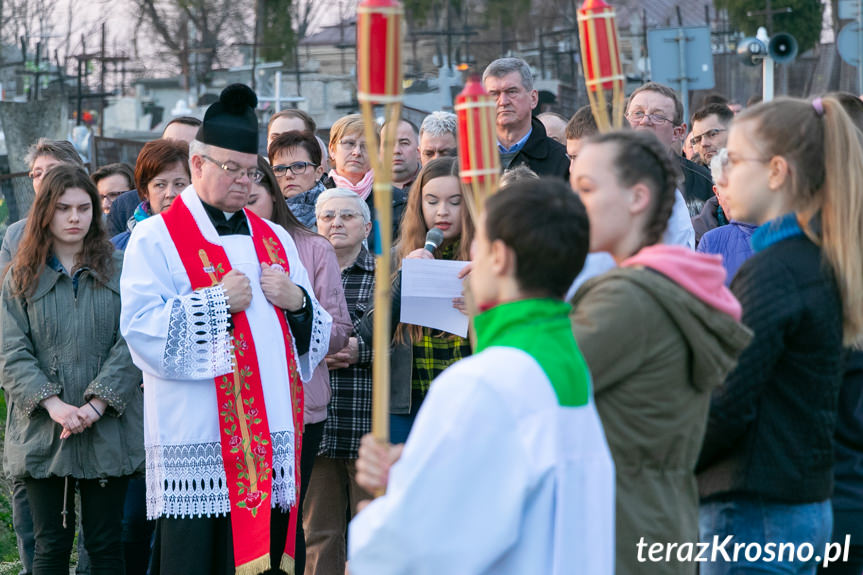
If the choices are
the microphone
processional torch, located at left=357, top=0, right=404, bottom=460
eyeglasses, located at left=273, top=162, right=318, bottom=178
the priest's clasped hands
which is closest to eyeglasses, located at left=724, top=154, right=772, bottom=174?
processional torch, located at left=357, top=0, right=404, bottom=460

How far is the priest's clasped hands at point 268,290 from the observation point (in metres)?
4.41

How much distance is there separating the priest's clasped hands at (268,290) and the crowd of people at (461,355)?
0.01m

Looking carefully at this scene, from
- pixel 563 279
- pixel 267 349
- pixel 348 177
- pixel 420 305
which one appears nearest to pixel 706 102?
pixel 348 177

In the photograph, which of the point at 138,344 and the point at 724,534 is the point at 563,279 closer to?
the point at 724,534

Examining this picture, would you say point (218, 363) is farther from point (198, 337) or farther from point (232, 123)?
point (232, 123)

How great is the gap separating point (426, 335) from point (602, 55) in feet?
7.03

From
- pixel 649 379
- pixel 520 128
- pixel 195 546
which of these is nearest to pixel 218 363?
pixel 195 546

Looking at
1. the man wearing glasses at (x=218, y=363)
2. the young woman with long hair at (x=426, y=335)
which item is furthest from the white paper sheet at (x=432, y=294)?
the man wearing glasses at (x=218, y=363)

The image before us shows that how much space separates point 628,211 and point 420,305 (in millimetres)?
1981

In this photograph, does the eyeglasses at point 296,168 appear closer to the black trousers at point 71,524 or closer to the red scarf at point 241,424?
the red scarf at point 241,424

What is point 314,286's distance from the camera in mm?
5391

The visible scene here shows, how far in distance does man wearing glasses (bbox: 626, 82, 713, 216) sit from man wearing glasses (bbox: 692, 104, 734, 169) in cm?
38

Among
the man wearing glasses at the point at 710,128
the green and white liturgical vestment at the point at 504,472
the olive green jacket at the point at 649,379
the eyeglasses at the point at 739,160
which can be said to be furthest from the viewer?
the man wearing glasses at the point at 710,128

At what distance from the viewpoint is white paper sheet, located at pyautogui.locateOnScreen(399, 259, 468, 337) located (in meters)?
4.62
